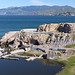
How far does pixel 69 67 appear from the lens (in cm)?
4894

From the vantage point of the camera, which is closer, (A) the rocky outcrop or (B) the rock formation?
(B) the rock formation

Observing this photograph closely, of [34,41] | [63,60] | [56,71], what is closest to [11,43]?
[34,41]

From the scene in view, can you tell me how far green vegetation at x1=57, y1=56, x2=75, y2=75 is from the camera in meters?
45.2

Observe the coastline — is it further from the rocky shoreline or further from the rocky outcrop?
the rocky outcrop

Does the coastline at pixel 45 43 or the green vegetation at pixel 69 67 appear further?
the coastline at pixel 45 43

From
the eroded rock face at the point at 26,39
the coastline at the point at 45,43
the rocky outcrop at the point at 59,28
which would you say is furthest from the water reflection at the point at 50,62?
the rocky outcrop at the point at 59,28

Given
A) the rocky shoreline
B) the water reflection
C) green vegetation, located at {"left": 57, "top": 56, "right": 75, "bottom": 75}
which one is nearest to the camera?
green vegetation, located at {"left": 57, "top": 56, "right": 75, "bottom": 75}

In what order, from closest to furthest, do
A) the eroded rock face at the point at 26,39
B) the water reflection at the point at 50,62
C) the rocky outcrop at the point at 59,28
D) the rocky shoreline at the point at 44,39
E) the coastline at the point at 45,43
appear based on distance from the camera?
the water reflection at the point at 50,62, the coastline at the point at 45,43, the rocky shoreline at the point at 44,39, the eroded rock face at the point at 26,39, the rocky outcrop at the point at 59,28

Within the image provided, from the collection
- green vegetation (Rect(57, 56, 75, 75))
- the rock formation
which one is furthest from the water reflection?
the rock formation

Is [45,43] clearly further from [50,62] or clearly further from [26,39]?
[50,62]

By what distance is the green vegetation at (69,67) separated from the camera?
45.2m

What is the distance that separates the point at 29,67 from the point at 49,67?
16.4ft

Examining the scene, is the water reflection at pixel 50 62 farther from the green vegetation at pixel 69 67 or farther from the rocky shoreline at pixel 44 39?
the rocky shoreline at pixel 44 39

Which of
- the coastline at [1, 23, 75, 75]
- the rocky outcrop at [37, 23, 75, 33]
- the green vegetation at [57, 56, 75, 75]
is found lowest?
the green vegetation at [57, 56, 75, 75]
